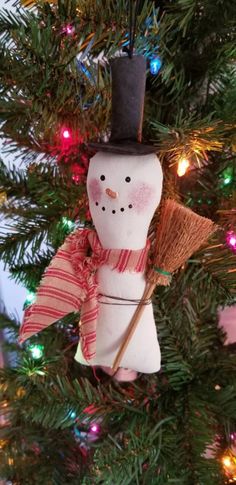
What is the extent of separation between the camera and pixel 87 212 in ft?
1.66

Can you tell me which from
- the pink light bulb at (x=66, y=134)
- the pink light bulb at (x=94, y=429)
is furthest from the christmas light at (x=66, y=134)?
the pink light bulb at (x=94, y=429)

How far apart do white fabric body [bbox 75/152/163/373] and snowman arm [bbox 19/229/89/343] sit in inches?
1.0

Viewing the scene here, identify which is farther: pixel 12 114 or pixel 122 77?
pixel 12 114

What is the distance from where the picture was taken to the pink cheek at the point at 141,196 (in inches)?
15.1

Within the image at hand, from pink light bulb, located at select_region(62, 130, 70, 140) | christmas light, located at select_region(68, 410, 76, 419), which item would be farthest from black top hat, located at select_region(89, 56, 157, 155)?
christmas light, located at select_region(68, 410, 76, 419)

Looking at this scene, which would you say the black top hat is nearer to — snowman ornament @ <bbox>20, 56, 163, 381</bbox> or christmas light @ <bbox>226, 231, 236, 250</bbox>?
snowman ornament @ <bbox>20, 56, 163, 381</bbox>

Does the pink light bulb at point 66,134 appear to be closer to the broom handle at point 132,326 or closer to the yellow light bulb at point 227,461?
the broom handle at point 132,326

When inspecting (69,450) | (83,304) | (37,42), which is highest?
(37,42)

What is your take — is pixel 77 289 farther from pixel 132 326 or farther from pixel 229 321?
pixel 229 321

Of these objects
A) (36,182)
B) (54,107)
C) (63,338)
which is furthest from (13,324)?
(54,107)

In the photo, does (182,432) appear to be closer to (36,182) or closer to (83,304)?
(83,304)

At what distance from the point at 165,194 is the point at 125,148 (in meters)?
0.12

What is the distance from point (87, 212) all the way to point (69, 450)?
36cm

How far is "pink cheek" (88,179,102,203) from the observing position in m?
0.39
